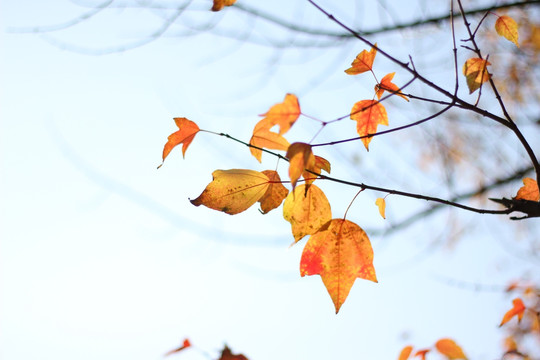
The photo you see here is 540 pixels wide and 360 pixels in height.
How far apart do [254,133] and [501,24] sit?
20.0 inches

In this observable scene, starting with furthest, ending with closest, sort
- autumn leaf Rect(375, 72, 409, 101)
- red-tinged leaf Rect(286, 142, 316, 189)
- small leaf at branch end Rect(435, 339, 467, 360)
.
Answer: small leaf at branch end Rect(435, 339, 467, 360) < autumn leaf Rect(375, 72, 409, 101) < red-tinged leaf Rect(286, 142, 316, 189)

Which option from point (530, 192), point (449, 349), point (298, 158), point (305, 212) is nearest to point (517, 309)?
point (449, 349)

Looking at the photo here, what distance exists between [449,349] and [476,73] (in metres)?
0.66

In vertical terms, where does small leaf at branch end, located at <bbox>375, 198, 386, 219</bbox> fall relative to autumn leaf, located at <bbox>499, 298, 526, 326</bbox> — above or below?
above

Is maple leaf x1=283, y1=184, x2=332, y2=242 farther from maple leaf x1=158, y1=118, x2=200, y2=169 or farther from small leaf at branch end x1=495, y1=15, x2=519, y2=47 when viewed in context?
small leaf at branch end x1=495, y1=15, x2=519, y2=47

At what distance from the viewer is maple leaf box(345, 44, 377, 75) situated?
70 centimetres

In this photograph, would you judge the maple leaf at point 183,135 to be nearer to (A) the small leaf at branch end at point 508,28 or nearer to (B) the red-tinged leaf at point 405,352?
(A) the small leaf at branch end at point 508,28

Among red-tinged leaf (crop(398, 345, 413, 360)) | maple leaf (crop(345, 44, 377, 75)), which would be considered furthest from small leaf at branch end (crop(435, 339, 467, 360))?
maple leaf (crop(345, 44, 377, 75))

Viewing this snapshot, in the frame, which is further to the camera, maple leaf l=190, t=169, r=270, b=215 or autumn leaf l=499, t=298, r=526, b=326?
autumn leaf l=499, t=298, r=526, b=326

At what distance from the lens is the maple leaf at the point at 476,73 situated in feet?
2.12

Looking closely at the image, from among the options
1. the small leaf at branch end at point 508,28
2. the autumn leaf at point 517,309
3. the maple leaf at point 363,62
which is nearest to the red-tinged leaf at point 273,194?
the maple leaf at point 363,62

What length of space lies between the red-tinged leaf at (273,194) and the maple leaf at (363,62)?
239 mm

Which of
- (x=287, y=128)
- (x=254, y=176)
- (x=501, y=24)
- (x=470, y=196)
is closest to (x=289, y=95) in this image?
(x=287, y=128)

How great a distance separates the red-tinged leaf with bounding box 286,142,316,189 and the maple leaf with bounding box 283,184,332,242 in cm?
11
